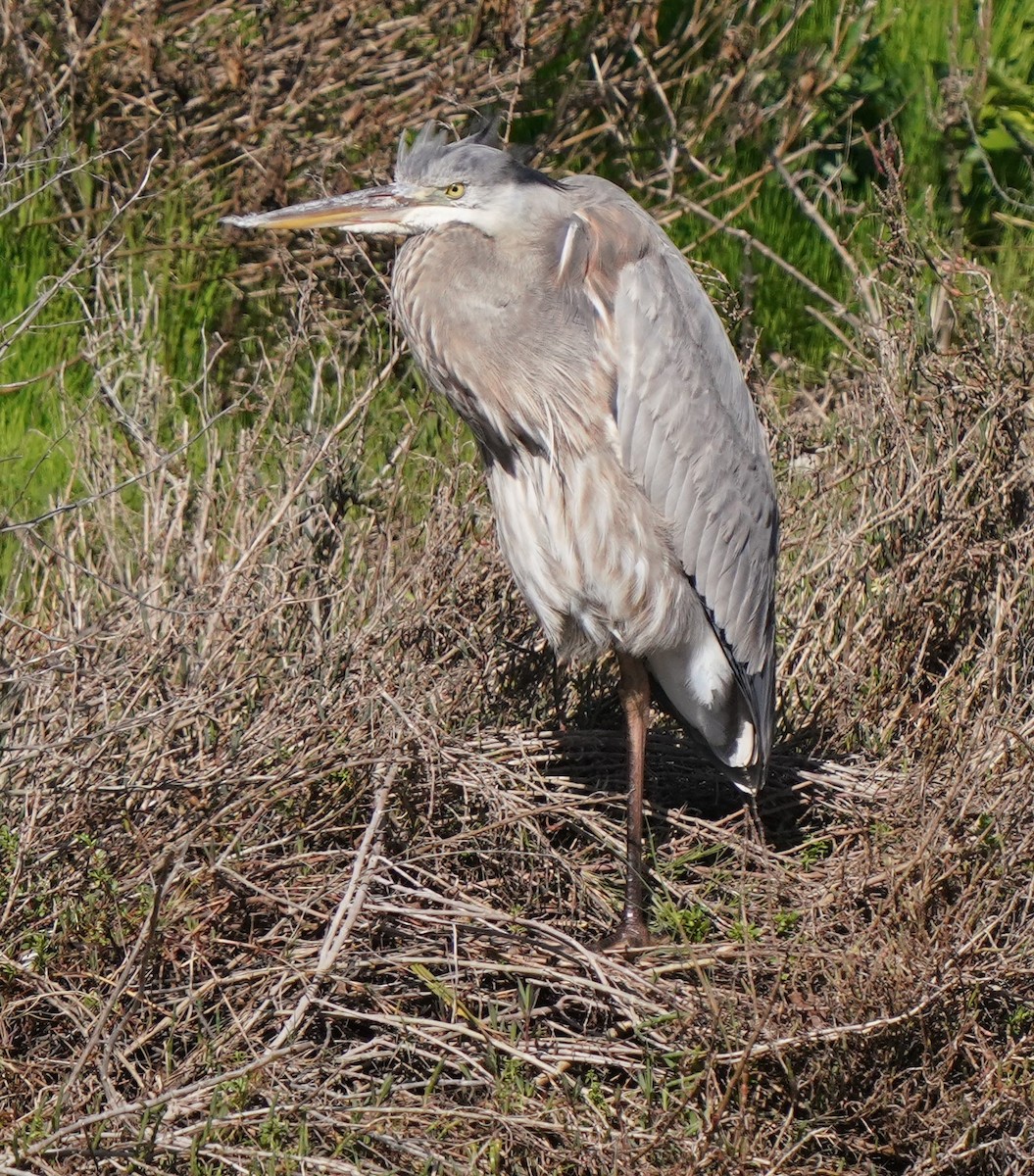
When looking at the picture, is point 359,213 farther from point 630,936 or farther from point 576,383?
point 630,936

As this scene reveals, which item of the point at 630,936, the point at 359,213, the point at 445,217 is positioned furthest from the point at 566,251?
the point at 630,936

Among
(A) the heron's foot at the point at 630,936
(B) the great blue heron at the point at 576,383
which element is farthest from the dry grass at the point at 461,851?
(B) the great blue heron at the point at 576,383

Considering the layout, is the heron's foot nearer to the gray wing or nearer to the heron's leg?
the heron's leg

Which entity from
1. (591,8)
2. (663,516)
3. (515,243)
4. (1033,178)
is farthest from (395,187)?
(1033,178)

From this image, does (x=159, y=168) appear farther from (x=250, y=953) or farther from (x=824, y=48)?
(x=250, y=953)

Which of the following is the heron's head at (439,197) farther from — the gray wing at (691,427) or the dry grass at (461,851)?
the dry grass at (461,851)

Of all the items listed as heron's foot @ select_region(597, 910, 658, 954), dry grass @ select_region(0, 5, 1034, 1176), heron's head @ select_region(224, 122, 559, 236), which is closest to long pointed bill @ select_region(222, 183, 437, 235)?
heron's head @ select_region(224, 122, 559, 236)

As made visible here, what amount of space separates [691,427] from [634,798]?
2.66 feet

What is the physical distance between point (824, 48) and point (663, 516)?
10.5 feet

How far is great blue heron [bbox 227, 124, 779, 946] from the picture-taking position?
351 cm

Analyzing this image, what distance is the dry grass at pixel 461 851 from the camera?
291 centimetres

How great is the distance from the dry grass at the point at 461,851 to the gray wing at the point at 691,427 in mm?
329

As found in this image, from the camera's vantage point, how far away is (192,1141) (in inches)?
106

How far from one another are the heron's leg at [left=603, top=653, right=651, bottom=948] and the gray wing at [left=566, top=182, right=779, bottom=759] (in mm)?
220
